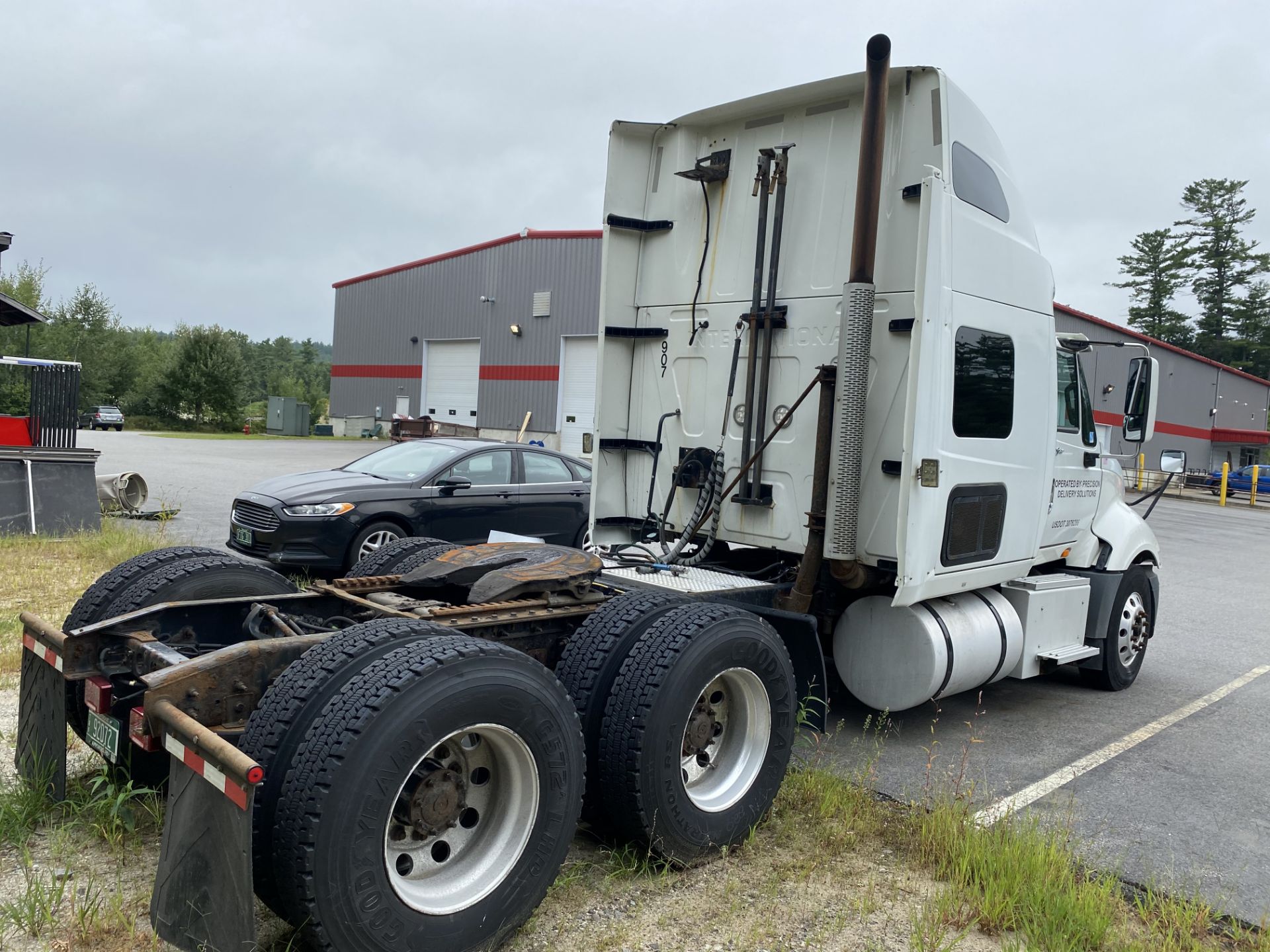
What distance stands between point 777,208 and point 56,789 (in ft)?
13.7

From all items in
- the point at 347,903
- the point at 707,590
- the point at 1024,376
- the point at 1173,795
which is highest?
the point at 1024,376

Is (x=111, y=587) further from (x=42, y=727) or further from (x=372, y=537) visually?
(x=372, y=537)

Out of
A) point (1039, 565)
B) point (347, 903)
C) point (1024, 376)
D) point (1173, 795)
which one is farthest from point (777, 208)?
point (347, 903)

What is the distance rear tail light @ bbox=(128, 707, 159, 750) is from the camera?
295cm

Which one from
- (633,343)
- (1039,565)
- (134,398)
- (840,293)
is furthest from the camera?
(134,398)

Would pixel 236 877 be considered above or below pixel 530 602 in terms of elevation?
below

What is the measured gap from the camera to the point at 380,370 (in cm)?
4138

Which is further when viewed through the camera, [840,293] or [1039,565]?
[1039,565]

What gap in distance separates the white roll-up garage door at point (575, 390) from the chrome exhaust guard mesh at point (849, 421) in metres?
27.1

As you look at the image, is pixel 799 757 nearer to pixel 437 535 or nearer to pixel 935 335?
pixel 935 335

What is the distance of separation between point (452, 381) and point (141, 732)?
3578 centimetres

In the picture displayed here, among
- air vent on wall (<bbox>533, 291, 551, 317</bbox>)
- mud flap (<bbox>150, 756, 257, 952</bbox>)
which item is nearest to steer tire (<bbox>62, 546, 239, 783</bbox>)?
mud flap (<bbox>150, 756, 257, 952</bbox>)

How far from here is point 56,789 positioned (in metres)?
3.53

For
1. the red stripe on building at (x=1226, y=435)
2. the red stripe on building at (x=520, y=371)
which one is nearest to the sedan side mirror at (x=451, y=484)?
the red stripe on building at (x=520, y=371)
